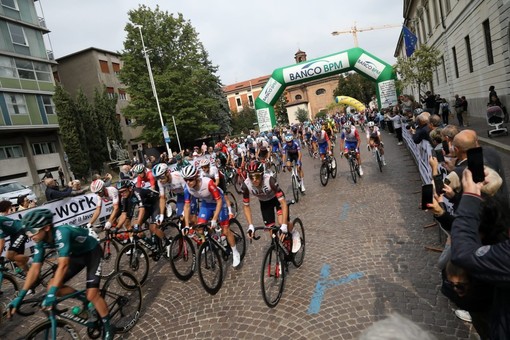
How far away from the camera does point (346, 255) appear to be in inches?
216

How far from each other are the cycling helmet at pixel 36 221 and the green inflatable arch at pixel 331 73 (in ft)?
60.5

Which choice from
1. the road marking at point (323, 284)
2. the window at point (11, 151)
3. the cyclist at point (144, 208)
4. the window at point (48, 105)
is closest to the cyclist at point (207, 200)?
the cyclist at point (144, 208)

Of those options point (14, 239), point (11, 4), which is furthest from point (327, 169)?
point (11, 4)

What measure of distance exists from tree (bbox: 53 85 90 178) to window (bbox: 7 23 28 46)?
5.17 metres

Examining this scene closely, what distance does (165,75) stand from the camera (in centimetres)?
3384

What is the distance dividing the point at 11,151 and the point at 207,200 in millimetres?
30197

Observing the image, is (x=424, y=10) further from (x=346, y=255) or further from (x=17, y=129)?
(x=17, y=129)

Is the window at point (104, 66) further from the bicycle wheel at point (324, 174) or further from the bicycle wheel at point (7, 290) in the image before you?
the bicycle wheel at point (7, 290)

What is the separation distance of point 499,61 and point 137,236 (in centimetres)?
1737

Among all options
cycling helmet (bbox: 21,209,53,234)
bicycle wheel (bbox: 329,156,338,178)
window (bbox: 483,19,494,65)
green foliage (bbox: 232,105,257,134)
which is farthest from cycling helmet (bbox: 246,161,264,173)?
green foliage (bbox: 232,105,257,134)

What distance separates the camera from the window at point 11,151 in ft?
90.2

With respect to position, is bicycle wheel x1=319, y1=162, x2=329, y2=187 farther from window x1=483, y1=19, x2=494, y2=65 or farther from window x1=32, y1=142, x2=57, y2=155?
window x1=32, y1=142, x2=57, y2=155

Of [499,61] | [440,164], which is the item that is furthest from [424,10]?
[440,164]

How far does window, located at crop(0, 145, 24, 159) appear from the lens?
90.2 ft
